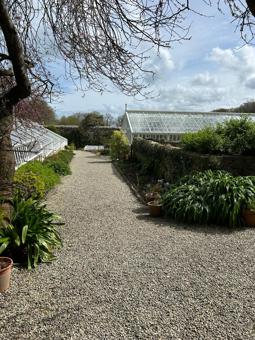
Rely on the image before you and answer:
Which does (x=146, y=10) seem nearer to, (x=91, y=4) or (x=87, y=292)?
(x=91, y=4)

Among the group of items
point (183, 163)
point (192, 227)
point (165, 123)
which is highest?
point (165, 123)

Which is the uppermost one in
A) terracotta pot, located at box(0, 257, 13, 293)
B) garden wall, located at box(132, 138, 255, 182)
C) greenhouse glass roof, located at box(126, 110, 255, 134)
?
greenhouse glass roof, located at box(126, 110, 255, 134)

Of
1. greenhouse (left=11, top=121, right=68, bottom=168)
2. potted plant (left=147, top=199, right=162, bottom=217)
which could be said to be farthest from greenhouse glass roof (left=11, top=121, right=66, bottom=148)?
potted plant (left=147, top=199, right=162, bottom=217)

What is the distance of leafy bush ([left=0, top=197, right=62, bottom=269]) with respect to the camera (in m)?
4.69

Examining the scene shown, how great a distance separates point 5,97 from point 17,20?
43.6 inches

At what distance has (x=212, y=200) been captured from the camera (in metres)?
7.12

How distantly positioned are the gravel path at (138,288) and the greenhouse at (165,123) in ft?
57.7

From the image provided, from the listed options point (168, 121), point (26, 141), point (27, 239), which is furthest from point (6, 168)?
point (168, 121)

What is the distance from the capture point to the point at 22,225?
16.4 feet

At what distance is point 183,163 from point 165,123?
15244 millimetres

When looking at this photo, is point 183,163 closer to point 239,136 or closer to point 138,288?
point 239,136

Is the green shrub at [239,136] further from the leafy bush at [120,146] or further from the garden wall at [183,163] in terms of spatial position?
the leafy bush at [120,146]

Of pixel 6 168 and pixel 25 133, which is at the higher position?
pixel 25 133

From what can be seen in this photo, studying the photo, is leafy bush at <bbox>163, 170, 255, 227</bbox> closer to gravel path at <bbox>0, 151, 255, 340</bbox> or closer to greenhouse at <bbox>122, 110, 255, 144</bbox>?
gravel path at <bbox>0, 151, 255, 340</bbox>
